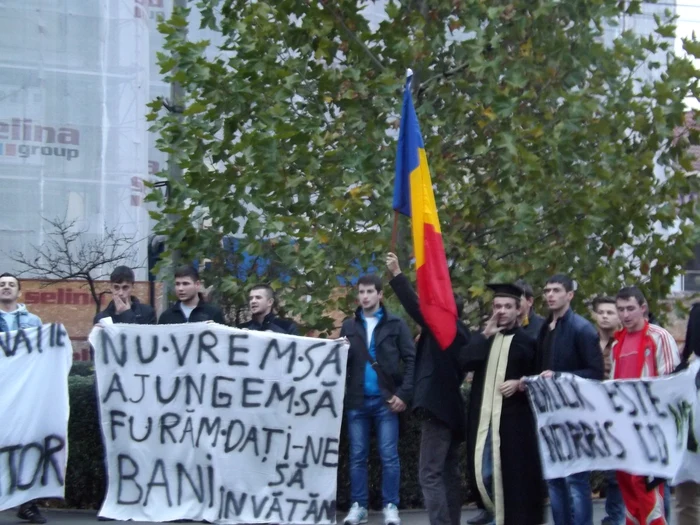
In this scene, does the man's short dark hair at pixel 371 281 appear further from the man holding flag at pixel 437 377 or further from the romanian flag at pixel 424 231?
the man holding flag at pixel 437 377

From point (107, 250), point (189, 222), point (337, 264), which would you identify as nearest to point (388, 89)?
point (337, 264)

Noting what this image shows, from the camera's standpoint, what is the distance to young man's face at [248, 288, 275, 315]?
9547 mm

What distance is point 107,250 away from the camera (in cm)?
2028

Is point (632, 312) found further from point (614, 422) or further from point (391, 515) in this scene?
point (391, 515)

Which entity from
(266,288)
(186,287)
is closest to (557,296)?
(266,288)

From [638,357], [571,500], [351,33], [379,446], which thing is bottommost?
[571,500]

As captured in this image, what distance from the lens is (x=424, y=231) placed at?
8.38 meters

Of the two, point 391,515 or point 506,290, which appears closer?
point 506,290

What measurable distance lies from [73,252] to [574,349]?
13573 mm

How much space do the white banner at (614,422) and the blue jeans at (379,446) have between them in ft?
5.26

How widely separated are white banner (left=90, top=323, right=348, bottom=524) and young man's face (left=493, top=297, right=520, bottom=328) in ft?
5.58

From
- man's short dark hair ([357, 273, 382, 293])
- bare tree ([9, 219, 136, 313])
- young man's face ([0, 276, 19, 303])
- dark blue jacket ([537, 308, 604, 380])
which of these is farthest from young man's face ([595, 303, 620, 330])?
bare tree ([9, 219, 136, 313])

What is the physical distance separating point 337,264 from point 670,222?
306 centimetres

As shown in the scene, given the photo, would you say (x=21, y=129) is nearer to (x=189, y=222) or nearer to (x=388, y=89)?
(x=189, y=222)
